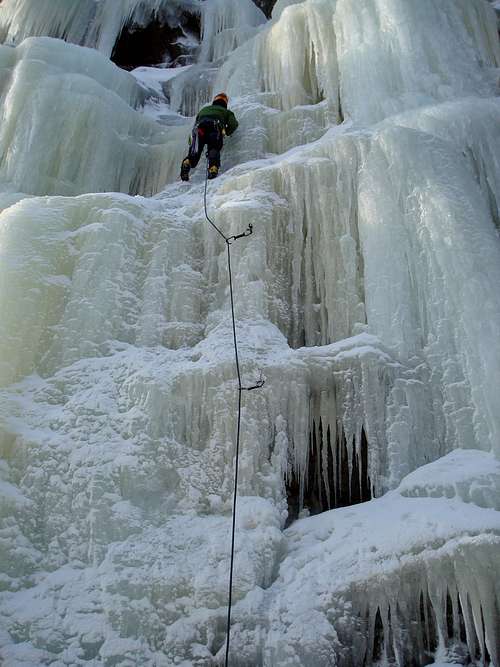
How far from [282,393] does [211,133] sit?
133 inches

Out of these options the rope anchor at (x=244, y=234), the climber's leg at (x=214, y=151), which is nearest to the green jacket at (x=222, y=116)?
the climber's leg at (x=214, y=151)

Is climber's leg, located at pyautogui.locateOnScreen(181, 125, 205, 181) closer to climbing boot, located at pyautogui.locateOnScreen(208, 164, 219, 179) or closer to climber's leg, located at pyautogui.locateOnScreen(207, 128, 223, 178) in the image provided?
climber's leg, located at pyautogui.locateOnScreen(207, 128, 223, 178)

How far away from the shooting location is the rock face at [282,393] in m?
3.08

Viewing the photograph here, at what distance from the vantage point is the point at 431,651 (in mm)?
3135

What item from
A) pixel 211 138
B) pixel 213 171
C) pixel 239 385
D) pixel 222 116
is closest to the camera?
pixel 239 385

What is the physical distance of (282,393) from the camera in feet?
13.3

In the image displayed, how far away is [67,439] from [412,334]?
2269 millimetres

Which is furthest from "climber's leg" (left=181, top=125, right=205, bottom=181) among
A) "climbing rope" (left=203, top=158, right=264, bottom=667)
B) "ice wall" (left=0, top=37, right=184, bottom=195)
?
"climbing rope" (left=203, top=158, right=264, bottom=667)

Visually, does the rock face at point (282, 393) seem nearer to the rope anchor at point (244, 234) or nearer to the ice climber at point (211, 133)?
the rope anchor at point (244, 234)

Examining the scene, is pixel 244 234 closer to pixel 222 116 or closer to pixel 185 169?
pixel 185 169

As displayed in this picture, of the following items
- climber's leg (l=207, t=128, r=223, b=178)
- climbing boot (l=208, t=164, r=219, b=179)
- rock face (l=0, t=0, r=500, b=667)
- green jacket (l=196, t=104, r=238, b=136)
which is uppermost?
green jacket (l=196, t=104, r=238, b=136)

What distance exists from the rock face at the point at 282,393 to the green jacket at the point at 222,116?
0.23 m

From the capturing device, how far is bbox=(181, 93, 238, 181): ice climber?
249 inches

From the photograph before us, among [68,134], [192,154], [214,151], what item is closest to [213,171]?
[214,151]
